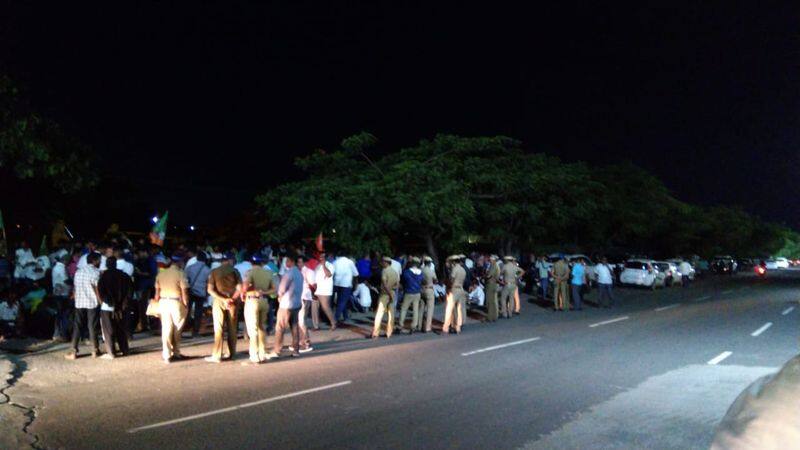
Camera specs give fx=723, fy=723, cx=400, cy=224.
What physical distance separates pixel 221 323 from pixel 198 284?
329 cm

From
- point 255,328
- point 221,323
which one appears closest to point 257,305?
point 255,328

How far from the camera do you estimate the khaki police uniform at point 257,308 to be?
1259 centimetres

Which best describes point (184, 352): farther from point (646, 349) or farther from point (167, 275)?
point (646, 349)

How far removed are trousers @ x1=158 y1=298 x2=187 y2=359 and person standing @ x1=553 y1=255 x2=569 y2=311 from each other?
1629 cm

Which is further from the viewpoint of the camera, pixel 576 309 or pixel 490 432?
pixel 576 309

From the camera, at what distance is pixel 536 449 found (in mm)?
6844

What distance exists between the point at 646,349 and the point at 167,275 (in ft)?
30.1

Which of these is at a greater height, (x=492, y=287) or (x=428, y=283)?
(x=428, y=283)

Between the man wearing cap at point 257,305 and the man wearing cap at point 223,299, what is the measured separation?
0.70 ft

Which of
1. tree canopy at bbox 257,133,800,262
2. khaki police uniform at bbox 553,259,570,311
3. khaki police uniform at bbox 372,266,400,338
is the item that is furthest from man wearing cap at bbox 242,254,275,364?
khaki police uniform at bbox 553,259,570,311

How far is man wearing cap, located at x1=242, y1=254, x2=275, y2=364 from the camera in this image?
41.3ft

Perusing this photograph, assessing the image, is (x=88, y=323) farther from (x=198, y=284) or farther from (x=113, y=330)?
(x=198, y=284)

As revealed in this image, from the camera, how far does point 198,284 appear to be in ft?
51.8

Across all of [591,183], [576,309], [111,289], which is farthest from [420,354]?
[591,183]
